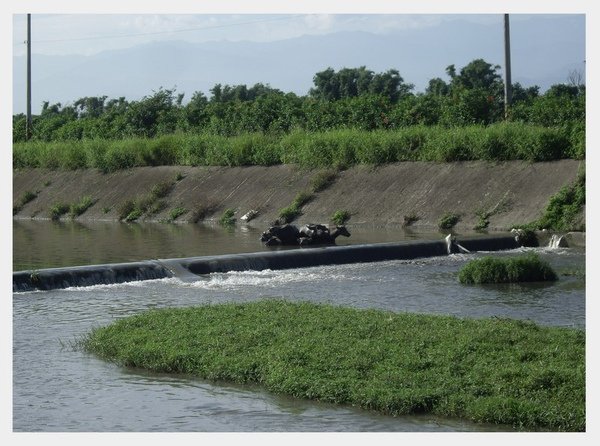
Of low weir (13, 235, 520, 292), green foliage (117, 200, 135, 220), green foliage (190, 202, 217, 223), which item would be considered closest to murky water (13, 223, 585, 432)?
low weir (13, 235, 520, 292)

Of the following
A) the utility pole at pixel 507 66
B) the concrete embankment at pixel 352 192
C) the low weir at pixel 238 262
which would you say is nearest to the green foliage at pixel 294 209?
the concrete embankment at pixel 352 192

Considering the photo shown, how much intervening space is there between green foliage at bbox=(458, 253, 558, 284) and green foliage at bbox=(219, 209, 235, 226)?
1512 cm

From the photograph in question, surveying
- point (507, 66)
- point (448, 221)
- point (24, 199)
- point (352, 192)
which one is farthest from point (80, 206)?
point (448, 221)

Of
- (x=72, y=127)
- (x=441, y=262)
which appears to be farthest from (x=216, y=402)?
(x=72, y=127)

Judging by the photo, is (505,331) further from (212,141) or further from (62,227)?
(212,141)

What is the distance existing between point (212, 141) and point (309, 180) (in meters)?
6.04

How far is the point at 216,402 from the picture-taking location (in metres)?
9.20

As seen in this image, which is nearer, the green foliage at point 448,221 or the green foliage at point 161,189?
the green foliage at point 448,221

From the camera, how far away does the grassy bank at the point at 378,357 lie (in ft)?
27.9

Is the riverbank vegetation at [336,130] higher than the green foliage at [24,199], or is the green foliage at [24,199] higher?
the riverbank vegetation at [336,130]

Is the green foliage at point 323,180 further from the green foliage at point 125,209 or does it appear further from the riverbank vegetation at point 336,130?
the green foliage at point 125,209

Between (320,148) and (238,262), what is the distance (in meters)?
14.0

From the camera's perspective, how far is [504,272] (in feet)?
55.0

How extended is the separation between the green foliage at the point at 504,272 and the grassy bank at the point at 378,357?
181 inches
